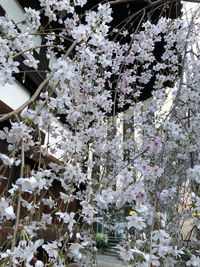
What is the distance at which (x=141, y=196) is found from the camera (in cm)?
163

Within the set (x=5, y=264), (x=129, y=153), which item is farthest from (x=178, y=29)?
(x=5, y=264)

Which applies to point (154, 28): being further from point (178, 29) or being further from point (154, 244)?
point (154, 244)

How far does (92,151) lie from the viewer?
2955mm

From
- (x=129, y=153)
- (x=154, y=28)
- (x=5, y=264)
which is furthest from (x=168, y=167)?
(x=5, y=264)

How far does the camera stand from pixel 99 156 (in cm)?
314

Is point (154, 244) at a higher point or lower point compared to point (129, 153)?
lower

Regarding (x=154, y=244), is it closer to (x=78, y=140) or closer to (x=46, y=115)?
(x=46, y=115)

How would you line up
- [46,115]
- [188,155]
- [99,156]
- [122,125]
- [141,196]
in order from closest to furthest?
[141,196] → [46,115] → [188,155] → [99,156] → [122,125]

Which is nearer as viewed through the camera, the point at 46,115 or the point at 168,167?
the point at 46,115

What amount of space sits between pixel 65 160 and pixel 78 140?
195 millimetres

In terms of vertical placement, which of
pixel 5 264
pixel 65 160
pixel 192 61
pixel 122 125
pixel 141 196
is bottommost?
pixel 5 264

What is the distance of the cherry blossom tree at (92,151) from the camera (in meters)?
1.47

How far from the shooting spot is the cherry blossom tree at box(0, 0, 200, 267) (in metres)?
1.47

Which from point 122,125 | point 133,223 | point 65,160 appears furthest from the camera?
point 122,125
